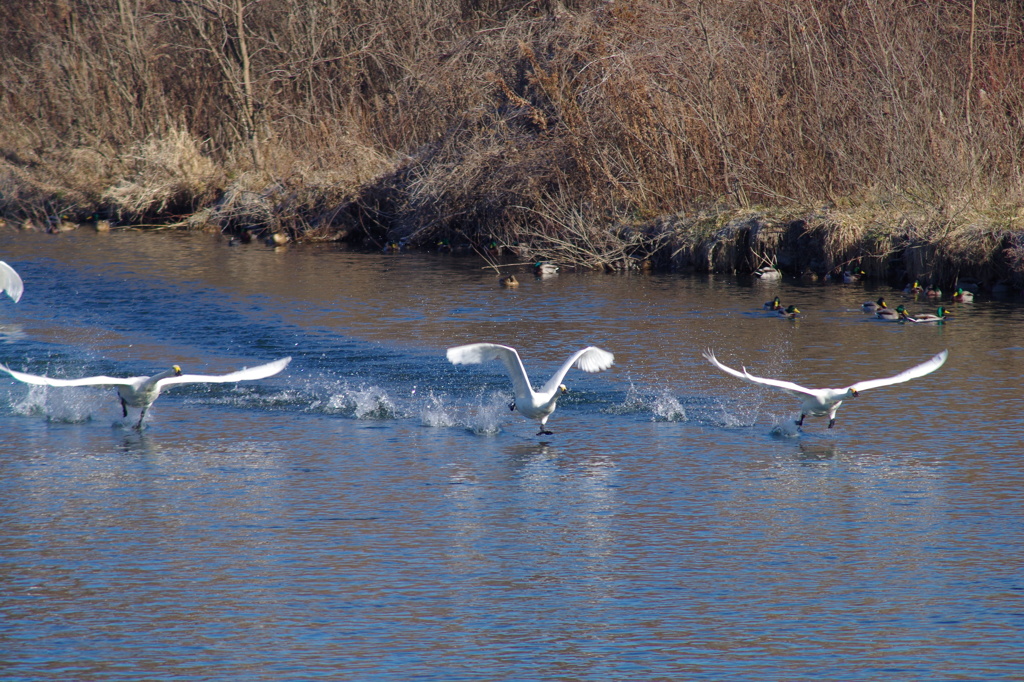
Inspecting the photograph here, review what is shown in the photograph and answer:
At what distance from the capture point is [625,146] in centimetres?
1950

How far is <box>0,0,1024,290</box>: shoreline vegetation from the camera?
17.1 metres

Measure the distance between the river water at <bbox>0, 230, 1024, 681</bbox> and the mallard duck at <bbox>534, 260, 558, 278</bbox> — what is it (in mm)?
4058

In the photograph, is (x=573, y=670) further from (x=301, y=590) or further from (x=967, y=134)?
(x=967, y=134)

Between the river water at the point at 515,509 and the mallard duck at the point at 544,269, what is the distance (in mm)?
4058

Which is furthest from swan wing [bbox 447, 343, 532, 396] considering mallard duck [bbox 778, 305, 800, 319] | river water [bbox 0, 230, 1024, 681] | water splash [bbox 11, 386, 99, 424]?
mallard duck [bbox 778, 305, 800, 319]

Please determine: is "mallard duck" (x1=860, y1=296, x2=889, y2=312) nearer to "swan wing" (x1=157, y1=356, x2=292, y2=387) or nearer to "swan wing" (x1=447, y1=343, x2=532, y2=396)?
"swan wing" (x1=447, y1=343, x2=532, y2=396)

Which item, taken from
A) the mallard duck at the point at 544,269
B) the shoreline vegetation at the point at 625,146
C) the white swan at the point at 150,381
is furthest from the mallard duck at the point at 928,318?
the white swan at the point at 150,381

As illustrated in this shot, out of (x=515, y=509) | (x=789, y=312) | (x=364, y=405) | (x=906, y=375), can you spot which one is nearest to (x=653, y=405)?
(x=906, y=375)

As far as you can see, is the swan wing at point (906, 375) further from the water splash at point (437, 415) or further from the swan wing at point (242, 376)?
the swan wing at point (242, 376)

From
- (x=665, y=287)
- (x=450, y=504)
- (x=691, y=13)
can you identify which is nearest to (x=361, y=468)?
(x=450, y=504)

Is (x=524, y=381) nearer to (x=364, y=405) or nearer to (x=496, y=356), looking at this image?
(x=496, y=356)

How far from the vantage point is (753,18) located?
20.1 metres

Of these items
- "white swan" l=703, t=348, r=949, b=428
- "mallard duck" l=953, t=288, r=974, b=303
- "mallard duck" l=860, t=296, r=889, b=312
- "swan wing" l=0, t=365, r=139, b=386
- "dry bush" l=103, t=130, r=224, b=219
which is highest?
"dry bush" l=103, t=130, r=224, b=219

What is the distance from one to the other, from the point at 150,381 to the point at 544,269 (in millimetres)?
9433
